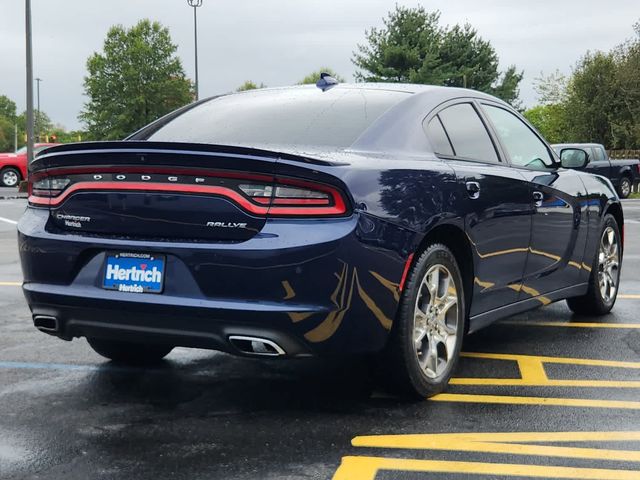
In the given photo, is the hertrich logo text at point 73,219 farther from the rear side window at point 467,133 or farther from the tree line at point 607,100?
the tree line at point 607,100

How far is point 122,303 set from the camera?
3801 mm

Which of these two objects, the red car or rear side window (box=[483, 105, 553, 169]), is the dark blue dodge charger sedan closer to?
rear side window (box=[483, 105, 553, 169])

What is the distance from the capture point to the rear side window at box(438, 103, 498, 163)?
4.77m

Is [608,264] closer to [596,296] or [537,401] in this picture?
[596,296]

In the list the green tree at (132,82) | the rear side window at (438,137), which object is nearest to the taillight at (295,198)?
the rear side window at (438,137)

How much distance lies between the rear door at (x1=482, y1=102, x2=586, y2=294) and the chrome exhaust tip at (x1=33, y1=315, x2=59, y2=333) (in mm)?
2601

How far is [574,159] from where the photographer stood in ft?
19.9

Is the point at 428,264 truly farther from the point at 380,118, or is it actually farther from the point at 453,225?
the point at 380,118

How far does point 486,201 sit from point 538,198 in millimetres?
752

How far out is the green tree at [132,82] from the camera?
2832 inches

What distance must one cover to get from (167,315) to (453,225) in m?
1.46

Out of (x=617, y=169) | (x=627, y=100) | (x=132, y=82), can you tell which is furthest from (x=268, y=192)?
(x=132, y=82)

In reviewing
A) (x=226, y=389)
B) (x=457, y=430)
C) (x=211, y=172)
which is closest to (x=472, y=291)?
(x=457, y=430)

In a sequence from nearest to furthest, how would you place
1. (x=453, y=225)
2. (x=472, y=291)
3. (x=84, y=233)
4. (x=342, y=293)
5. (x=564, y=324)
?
(x=342, y=293), (x=84, y=233), (x=453, y=225), (x=472, y=291), (x=564, y=324)
